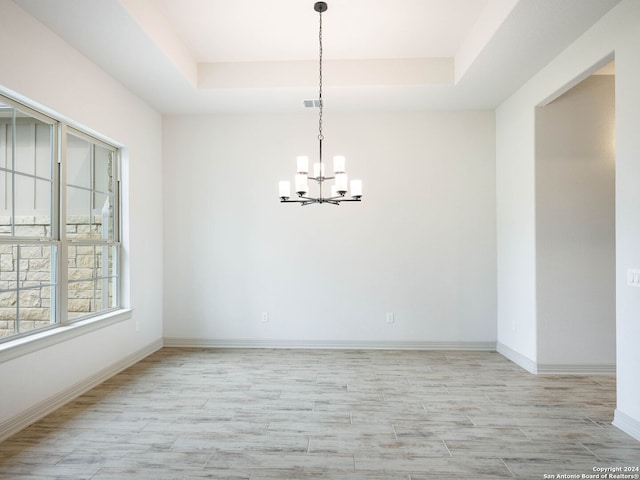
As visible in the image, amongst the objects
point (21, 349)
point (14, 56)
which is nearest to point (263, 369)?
point (21, 349)

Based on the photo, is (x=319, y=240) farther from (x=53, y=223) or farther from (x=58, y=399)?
(x=58, y=399)

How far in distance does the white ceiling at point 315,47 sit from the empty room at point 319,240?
3cm

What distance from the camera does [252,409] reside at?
10.6 ft

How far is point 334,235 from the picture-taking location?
5.17 meters

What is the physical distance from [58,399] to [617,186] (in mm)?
4598

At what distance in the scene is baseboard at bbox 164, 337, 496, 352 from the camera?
5074 millimetres

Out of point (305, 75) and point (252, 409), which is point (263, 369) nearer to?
point (252, 409)

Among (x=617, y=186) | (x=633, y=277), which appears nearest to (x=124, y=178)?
(x=617, y=186)

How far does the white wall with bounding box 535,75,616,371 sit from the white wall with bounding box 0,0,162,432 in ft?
14.1

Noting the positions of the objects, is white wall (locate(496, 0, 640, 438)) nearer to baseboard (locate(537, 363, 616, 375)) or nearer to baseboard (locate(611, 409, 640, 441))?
baseboard (locate(611, 409, 640, 441))

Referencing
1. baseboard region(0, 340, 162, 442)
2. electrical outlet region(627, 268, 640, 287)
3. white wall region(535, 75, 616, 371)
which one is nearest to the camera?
electrical outlet region(627, 268, 640, 287)

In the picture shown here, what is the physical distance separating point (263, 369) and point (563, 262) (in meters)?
3.24

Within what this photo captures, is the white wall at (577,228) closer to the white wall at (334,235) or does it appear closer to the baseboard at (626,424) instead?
the white wall at (334,235)

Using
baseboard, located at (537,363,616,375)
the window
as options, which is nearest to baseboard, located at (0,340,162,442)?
the window
